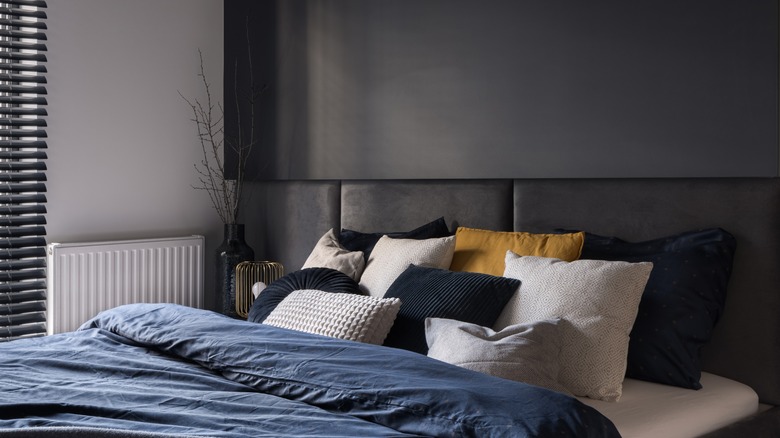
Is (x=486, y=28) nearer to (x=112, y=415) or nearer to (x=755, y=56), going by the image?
→ (x=755, y=56)

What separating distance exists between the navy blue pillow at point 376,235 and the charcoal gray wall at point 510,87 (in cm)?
39

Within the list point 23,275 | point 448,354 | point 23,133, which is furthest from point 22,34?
point 448,354

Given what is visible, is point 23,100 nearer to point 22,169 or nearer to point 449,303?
A: point 22,169

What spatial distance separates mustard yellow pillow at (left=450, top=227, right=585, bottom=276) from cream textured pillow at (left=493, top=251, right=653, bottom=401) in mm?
208

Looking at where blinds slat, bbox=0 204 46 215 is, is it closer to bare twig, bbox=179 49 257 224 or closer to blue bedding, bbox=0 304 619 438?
bare twig, bbox=179 49 257 224

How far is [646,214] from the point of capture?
309cm

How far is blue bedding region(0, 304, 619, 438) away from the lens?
6.30 feet

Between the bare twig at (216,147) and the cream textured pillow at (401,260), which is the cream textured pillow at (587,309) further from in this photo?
the bare twig at (216,147)

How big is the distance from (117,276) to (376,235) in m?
1.57

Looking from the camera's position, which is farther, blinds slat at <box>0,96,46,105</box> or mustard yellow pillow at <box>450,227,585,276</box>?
blinds slat at <box>0,96,46,105</box>

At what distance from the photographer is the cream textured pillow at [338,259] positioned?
3.52 metres

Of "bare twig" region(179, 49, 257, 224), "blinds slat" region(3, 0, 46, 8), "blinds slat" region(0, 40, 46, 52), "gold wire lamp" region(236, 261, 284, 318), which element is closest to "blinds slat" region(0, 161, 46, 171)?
"blinds slat" region(0, 40, 46, 52)

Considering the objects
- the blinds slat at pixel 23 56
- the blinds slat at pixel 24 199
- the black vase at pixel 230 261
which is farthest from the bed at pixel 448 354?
the blinds slat at pixel 23 56

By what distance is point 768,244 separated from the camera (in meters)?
2.84
